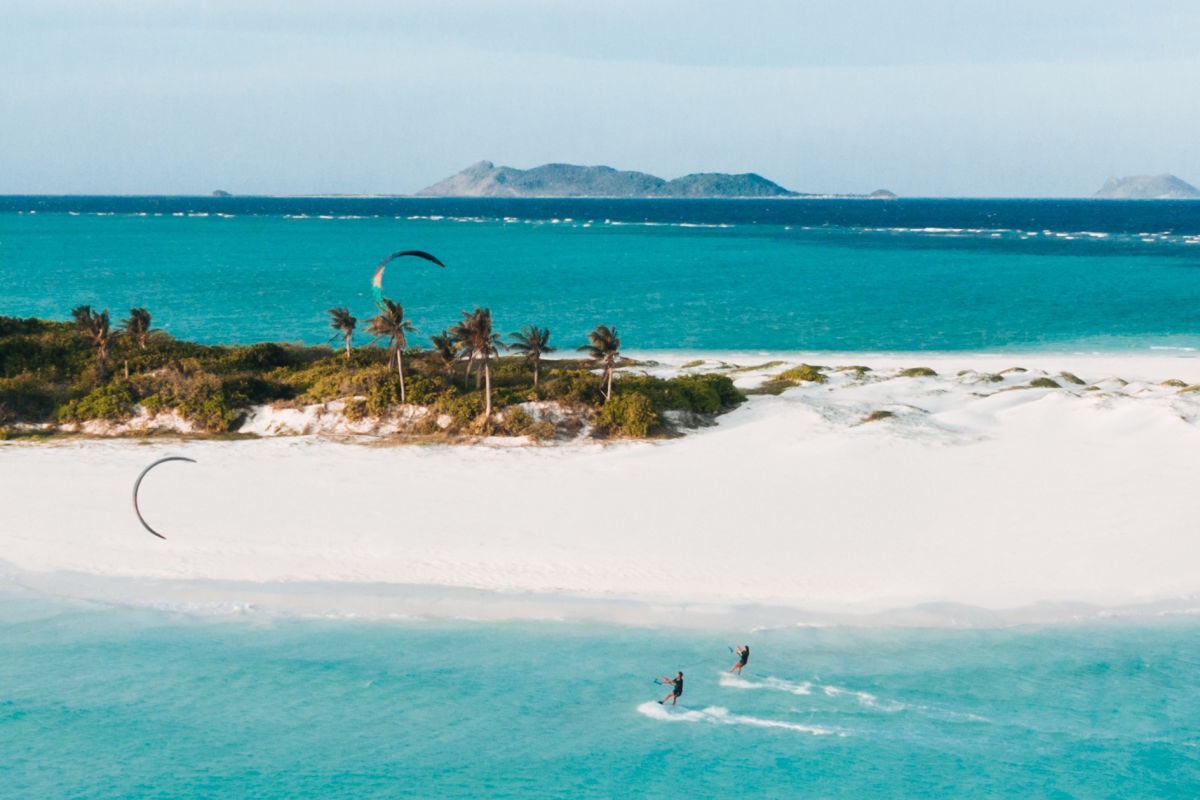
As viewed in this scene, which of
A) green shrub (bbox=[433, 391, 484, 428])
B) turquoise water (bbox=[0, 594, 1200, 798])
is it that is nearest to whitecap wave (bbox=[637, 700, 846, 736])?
turquoise water (bbox=[0, 594, 1200, 798])

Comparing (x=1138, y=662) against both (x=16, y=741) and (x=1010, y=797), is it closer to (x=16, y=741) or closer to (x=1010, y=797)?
(x=1010, y=797)

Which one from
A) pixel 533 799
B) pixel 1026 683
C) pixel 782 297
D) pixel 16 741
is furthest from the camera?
pixel 782 297

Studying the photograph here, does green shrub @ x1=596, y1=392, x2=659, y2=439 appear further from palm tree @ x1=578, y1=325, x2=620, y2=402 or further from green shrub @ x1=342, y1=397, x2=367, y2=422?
green shrub @ x1=342, y1=397, x2=367, y2=422

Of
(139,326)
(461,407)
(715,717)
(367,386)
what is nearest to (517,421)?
(461,407)

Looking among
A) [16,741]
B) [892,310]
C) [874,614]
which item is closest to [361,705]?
[16,741]

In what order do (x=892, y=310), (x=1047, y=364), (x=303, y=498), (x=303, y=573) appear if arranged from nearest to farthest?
1. (x=303, y=573)
2. (x=303, y=498)
3. (x=1047, y=364)
4. (x=892, y=310)

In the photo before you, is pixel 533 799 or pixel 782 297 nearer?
pixel 533 799

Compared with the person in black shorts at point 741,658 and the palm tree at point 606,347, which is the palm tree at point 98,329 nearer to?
the palm tree at point 606,347
